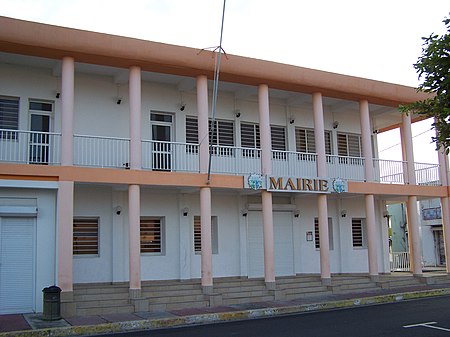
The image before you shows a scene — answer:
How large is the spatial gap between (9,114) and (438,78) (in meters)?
12.8

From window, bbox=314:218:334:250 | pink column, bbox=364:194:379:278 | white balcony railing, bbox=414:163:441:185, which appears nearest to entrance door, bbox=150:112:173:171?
window, bbox=314:218:334:250

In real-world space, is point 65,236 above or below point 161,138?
below

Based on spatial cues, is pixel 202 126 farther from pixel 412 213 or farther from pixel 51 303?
pixel 412 213

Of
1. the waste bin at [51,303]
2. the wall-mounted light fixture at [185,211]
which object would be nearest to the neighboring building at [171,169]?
the wall-mounted light fixture at [185,211]

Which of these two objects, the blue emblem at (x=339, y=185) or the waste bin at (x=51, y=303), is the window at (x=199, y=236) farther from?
the waste bin at (x=51, y=303)

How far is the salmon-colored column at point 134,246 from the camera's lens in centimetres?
1560

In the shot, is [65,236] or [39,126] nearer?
[65,236]

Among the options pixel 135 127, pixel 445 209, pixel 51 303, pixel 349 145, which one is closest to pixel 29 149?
pixel 135 127

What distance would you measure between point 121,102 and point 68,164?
392 cm

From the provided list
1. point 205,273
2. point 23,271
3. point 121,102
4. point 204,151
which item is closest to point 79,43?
point 121,102

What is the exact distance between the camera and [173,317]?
14.0 metres

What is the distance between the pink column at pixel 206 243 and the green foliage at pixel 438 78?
882 centimetres

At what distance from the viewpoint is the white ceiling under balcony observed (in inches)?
650

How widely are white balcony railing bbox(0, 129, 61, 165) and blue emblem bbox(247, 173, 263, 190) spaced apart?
605cm
